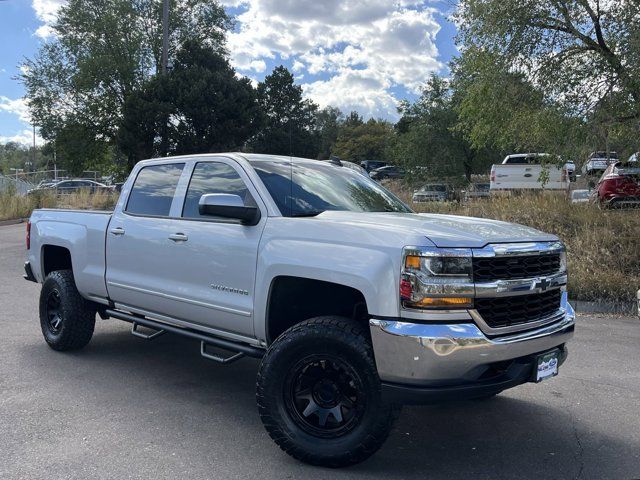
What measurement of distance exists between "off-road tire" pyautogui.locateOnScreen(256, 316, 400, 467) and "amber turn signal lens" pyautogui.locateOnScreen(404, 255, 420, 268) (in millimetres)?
522

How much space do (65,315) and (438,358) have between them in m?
4.08

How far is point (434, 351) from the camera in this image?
3.14m

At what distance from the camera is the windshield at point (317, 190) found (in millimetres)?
4297

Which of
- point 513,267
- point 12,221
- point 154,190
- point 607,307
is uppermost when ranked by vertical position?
point 154,190

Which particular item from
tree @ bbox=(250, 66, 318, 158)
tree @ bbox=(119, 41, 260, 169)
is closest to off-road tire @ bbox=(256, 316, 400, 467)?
tree @ bbox=(250, 66, 318, 158)

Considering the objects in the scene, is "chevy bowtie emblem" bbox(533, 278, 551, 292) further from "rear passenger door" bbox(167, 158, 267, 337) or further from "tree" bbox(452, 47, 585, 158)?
"tree" bbox(452, 47, 585, 158)

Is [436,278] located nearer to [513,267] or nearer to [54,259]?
[513,267]

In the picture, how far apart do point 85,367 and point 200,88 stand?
68.2ft

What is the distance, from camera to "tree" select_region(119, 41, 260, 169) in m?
24.8

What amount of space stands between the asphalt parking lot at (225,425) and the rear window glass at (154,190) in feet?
4.99

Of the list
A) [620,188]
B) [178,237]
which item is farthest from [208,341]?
[620,188]

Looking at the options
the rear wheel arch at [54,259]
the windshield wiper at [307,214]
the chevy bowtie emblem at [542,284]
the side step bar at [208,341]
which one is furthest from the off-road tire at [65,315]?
the chevy bowtie emblem at [542,284]

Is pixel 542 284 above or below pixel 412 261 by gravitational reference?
below

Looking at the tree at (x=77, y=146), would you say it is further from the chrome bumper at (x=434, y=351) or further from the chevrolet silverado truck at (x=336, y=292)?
the chrome bumper at (x=434, y=351)
